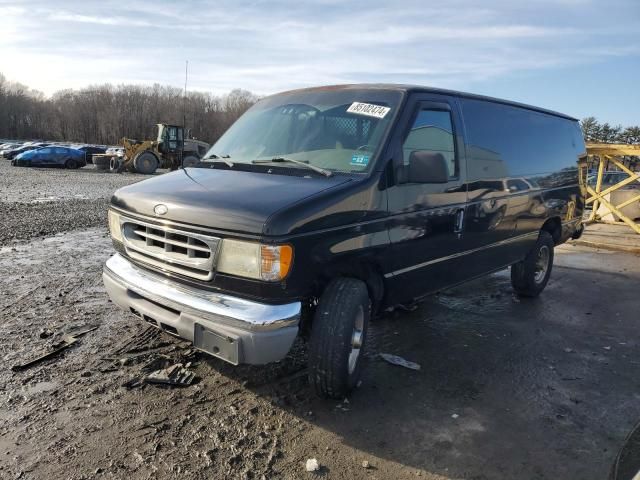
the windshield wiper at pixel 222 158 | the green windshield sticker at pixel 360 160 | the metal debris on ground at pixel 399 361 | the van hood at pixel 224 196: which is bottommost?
the metal debris on ground at pixel 399 361

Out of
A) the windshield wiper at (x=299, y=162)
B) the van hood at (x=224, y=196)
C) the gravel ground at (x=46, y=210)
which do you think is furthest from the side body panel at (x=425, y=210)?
the gravel ground at (x=46, y=210)

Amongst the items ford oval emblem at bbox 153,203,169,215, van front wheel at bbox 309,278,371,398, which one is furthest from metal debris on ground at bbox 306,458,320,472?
ford oval emblem at bbox 153,203,169,215

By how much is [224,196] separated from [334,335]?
1133 millimetres

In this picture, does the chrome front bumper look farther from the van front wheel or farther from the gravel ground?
the gravel ground

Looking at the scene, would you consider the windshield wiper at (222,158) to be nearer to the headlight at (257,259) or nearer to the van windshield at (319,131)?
the van windshield at (319,131)

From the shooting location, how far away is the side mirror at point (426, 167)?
3475mm

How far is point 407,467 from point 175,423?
145 cm

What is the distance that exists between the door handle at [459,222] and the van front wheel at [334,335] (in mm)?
1369

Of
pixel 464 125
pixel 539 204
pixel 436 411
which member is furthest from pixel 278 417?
pixel 539 204

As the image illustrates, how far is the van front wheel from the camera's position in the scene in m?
3.09

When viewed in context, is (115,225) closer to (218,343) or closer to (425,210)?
(218,343)

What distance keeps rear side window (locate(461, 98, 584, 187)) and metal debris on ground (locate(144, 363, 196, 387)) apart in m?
2.93

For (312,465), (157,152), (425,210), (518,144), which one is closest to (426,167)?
(425,210)

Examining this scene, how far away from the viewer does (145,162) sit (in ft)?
95.8
